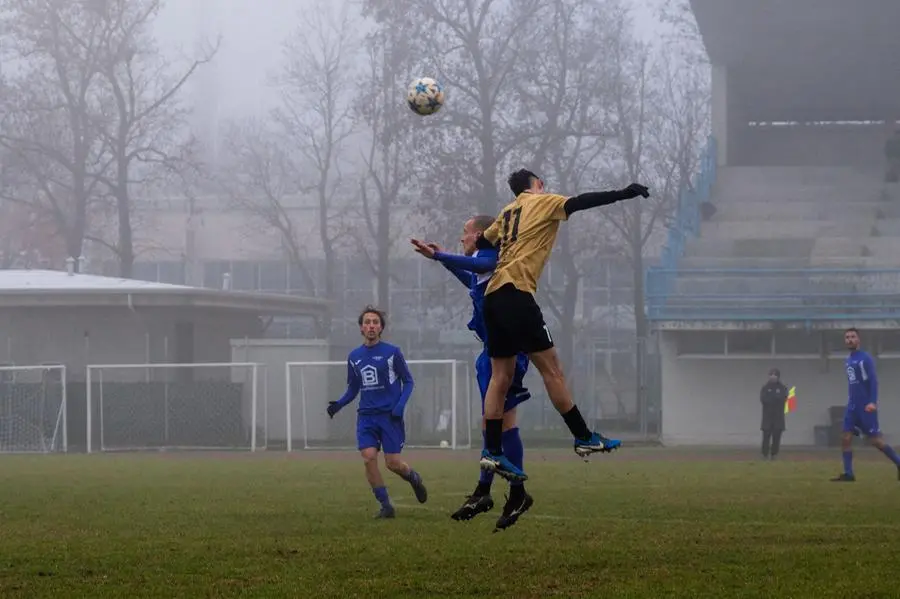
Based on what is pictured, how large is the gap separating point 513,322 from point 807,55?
40.9 m

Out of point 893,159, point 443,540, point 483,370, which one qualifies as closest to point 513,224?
point 483,370

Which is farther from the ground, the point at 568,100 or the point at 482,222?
the point at 568,100

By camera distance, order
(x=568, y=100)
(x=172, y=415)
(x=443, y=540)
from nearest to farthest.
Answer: (x=443, y=540) → (x=172, y=415) → (x=568, y=100)

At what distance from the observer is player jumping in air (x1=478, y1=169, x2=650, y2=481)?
1062 cm

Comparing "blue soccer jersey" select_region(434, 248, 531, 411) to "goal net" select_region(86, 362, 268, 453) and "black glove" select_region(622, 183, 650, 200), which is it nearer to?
"black glove" select_region(622, 183, 650, 200)

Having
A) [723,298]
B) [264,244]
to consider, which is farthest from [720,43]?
[264,244]

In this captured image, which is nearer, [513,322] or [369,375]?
[513,322]

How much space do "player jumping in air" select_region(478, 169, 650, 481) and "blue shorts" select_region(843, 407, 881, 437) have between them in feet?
36.7

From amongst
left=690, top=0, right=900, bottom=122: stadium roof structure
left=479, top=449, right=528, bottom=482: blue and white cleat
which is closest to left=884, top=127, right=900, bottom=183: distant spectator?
left=690, top=0, right=900, bottom=122: stadium roof structure

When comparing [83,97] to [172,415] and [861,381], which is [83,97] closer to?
[172,415]

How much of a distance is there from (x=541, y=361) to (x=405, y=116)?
44.2m

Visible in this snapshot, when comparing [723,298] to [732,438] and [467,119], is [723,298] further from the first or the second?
[467,119]

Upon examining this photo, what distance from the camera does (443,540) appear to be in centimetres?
1143

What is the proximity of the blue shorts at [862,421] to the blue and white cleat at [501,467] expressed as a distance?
1138 cm
